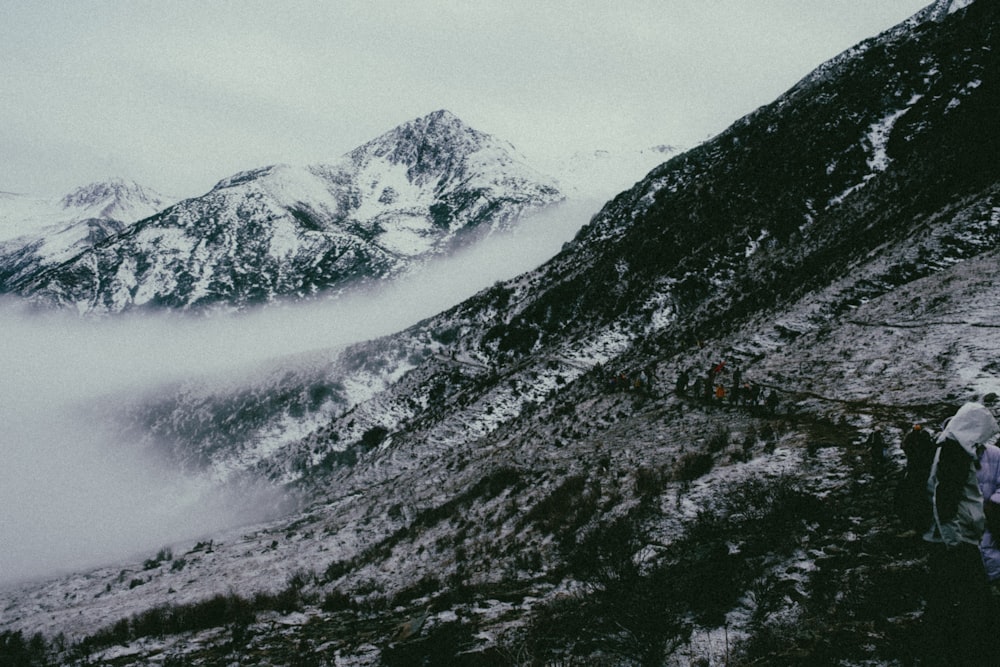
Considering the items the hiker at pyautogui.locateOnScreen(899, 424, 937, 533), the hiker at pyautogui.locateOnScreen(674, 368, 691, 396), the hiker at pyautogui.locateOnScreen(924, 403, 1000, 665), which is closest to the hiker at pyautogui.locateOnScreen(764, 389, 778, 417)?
the hiker at pyautogui.locateOnScreen(674, 368, 691, 396)

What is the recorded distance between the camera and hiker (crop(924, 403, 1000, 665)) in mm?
4445

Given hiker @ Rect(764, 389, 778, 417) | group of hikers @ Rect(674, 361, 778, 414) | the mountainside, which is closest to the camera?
the mountainside

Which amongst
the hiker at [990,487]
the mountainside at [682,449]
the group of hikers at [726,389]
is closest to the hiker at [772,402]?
the group of hikers at [726,389]

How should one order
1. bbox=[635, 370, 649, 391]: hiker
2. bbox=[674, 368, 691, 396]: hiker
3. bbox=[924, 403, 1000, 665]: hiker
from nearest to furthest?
1. bbox=[924, 403, 1000, 665]: hiker
2. bbox=[674, 368, 691, 396]: hiker
3. bbox=[635, 370, 649, 391]: hiker

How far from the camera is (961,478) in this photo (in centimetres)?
452

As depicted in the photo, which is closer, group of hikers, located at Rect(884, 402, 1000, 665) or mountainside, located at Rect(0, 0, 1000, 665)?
group of hikers, located at Rect(884, 402, 1000, 665)

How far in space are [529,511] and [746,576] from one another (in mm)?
8801

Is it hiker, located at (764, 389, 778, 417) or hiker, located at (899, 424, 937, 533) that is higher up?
hiker, located at (899, 424, 937, 533)

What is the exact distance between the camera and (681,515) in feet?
36.0

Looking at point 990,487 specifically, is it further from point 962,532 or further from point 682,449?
point 682,449

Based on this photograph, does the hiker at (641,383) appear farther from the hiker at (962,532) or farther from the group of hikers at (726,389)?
the hiker at (962,532)

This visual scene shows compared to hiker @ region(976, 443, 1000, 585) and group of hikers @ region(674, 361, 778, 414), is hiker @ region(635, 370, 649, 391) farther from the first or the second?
Result: hiker @ region(976, 443, 1000, 585)

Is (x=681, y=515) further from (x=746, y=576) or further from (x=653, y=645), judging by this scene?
(x=653, y=645)

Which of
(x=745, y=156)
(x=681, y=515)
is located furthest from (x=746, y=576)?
(x=745, y=156)
